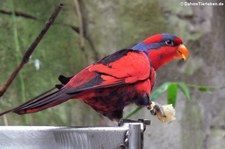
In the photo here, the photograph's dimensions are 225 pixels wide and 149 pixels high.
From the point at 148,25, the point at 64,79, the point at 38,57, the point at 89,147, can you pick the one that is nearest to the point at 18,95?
the point at 38,57

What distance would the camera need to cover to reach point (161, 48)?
1675 mm

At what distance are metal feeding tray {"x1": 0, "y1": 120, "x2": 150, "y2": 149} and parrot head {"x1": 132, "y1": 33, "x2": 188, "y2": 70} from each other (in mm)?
707

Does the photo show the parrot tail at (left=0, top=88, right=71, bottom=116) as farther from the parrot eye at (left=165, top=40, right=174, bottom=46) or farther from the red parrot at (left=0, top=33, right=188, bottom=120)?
the parrot eye at (left=165, top=40, right=174, bottom=46)

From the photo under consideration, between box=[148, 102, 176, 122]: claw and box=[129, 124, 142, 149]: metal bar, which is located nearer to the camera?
box=[129, 124, 142, 149]: metal bar

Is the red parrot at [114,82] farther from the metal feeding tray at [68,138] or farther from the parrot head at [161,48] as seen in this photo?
the metal feeding tray at [68,138]

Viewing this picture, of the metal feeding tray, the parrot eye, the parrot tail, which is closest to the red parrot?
the parrot tail

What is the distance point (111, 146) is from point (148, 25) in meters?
1.58

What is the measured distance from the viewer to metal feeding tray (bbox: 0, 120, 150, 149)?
0.95 meters

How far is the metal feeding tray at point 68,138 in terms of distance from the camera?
3.10 ft

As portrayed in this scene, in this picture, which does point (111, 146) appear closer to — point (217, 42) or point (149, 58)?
point (149, 58)

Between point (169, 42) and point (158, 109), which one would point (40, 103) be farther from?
point (169, 42)

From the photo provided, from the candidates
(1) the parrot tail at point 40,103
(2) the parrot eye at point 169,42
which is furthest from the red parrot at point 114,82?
(2) the parrot eye at point 169,42

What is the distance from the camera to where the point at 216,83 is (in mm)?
2650

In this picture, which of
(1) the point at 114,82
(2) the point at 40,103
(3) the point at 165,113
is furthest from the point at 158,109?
(2) the point at 40,103
